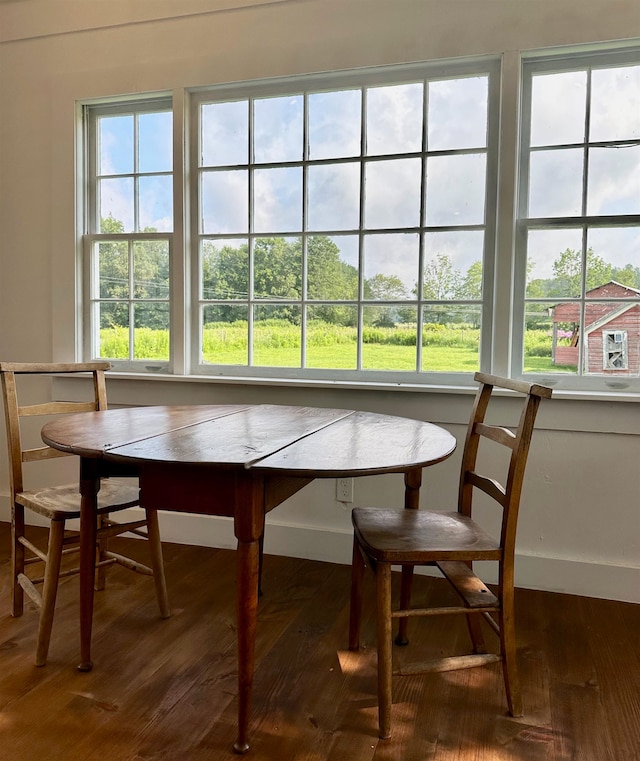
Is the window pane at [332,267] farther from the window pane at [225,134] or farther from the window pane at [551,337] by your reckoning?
the window pane at [551,337]

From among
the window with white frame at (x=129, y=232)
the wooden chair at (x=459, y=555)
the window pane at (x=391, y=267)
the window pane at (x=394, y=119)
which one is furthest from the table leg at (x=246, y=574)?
the window pane at (x=394, y=119)

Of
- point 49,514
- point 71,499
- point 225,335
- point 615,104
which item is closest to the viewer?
point 49,514

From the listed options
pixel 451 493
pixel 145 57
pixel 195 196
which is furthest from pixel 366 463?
pixel 145 57

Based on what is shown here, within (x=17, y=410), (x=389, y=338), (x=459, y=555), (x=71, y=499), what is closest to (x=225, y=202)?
(x=389, y=338)

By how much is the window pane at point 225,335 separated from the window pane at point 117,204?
2.22ft

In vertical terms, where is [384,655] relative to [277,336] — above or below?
below

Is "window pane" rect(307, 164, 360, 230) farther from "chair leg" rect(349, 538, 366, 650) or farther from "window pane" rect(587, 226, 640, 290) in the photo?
"chair leg" rect(349, 538, 366, 650)

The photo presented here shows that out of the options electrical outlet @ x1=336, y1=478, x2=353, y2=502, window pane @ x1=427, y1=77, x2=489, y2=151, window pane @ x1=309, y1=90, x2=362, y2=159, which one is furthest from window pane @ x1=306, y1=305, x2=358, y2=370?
window pane @ x1=427, y1=77, x2=489, y2=151

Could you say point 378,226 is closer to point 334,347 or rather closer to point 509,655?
point 334,347

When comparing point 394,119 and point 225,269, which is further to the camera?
point 225,269

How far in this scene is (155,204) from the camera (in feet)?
10.3

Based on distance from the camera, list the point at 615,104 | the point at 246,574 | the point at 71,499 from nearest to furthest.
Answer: the point at 246,574 < the point at 71,499 < the point at 615,104

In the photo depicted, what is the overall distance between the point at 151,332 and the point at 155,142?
3.30 feet

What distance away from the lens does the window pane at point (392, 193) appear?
9.06 ft
